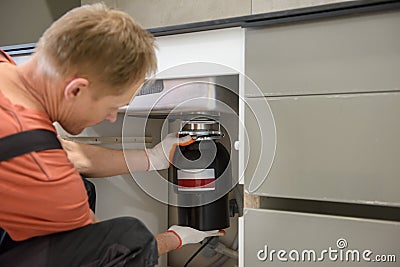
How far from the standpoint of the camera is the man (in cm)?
69

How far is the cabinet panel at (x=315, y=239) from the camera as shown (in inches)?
34.4

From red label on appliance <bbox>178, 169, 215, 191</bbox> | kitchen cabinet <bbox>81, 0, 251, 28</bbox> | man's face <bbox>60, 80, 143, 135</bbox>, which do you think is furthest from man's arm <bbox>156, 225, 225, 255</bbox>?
kitchen cabinet <bbox>81, 0, 251, 28</bbox>

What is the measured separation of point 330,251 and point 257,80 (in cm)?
40

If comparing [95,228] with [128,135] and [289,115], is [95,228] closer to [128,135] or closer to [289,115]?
[289,115]

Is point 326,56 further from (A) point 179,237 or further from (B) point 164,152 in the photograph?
(A) point 179,237

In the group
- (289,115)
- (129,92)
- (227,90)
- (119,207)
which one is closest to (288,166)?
(289,115)

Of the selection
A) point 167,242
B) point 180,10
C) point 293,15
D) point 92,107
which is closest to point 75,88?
point 92,107

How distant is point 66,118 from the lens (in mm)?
798

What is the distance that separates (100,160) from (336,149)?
24.1 inches

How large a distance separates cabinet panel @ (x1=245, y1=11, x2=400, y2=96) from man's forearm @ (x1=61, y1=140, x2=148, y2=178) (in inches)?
15.9

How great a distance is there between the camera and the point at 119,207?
150 cm

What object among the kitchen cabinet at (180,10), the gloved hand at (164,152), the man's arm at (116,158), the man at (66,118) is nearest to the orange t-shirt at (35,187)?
the man at (66,118)

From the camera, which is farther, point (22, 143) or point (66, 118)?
point (66, 118)

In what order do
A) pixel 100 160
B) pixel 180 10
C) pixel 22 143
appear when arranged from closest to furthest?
pixel 22 143 → pixel 100 160 → pixel 180 10
